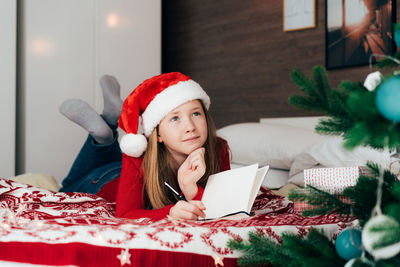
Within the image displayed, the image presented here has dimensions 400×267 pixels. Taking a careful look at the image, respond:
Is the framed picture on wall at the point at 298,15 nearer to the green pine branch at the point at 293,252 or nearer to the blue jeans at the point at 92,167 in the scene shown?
the blue jeans at the point at 92,167

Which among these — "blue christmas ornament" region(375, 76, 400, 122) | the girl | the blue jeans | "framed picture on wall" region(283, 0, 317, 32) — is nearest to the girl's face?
the girl

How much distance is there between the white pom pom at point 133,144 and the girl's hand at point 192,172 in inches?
7.3

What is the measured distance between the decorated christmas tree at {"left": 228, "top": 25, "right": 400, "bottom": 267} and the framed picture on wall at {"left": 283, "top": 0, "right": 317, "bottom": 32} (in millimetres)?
2163

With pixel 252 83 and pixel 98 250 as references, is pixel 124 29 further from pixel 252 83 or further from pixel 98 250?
pixel 98 250

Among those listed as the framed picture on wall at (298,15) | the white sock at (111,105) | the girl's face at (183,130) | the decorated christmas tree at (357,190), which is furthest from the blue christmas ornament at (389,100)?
the framed picture on wall at (298,15)

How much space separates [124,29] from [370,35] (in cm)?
194

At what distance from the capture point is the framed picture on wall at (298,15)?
2.51 metres

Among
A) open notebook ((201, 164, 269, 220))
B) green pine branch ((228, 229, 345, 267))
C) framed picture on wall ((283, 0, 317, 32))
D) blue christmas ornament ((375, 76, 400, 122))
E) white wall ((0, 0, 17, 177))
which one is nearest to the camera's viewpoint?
blue christmas ornament ((375, 76, 400, 122))

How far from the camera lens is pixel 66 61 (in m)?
2.98

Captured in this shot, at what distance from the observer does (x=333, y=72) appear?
2402 millimetres

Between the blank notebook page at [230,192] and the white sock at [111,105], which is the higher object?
the white sock at [111,105]

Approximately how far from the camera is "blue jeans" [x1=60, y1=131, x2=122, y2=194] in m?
1.73

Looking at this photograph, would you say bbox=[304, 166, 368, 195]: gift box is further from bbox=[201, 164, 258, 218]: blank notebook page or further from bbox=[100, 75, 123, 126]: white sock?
bbox=[100, 75, 123, 126]: white sock

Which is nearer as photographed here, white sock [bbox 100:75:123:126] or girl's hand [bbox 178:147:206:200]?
girl's hand [bbox 178:147:206:200]
